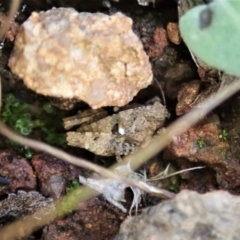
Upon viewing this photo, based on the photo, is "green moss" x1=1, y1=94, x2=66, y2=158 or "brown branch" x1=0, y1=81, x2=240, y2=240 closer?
"brown branch" x1=0, y1=81, x2=240, y2=240

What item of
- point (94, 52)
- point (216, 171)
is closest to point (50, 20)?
point (94, 52)

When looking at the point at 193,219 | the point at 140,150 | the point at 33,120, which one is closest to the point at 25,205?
the point at 33,120

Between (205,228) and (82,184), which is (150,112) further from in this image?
(205,228)

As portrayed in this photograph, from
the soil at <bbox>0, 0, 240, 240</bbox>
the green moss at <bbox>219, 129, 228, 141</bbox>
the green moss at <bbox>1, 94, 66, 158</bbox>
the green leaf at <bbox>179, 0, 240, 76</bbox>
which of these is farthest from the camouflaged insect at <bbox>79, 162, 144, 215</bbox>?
the green leaf at <bbox>179, 0, 240, 76</bbox>

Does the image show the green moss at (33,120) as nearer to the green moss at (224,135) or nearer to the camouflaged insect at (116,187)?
the camouflaged insect at (116,187)

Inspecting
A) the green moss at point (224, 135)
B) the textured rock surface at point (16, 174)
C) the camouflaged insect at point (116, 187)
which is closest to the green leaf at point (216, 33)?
the green moss at point (224, 135)

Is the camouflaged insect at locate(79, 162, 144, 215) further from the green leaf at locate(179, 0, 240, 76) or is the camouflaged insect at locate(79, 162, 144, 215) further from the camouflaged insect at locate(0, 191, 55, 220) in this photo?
the green leaf at locate(179, 0, 240, 76)
